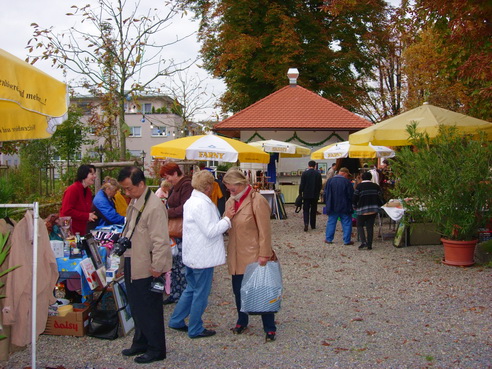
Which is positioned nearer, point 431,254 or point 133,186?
point 133,186

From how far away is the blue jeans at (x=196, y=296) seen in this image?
16.5 ft

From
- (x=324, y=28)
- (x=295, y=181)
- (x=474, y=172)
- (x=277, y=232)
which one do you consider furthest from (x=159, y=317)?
(x=324, y=28)

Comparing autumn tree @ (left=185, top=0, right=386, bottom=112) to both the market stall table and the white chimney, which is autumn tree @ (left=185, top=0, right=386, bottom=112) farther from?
the market stall table

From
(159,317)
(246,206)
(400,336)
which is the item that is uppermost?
(246,206)

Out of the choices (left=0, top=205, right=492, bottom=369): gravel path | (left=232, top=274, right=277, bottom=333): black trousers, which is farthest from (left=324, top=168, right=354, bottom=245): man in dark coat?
(left=232, top=274, right=277, bottom=333): black trousers

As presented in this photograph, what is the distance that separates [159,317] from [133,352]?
508 mm

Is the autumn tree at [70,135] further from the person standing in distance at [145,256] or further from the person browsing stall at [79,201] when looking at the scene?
the person standing in distance at [145,256]

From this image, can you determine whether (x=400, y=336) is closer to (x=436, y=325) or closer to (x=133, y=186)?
(x=436, y=325)

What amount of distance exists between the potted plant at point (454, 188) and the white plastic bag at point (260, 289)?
4412 millimetres

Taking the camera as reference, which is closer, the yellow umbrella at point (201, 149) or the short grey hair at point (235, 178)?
the short grey hair at point (235, 178)

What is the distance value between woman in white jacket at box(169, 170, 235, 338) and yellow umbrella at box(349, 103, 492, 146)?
20.0 feet

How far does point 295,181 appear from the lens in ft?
72.3

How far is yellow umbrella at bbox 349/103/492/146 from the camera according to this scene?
9.80m

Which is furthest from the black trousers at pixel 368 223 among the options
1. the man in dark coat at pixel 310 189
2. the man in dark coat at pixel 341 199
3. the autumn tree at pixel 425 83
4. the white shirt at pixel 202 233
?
the autumn tree at pixel 425 83
